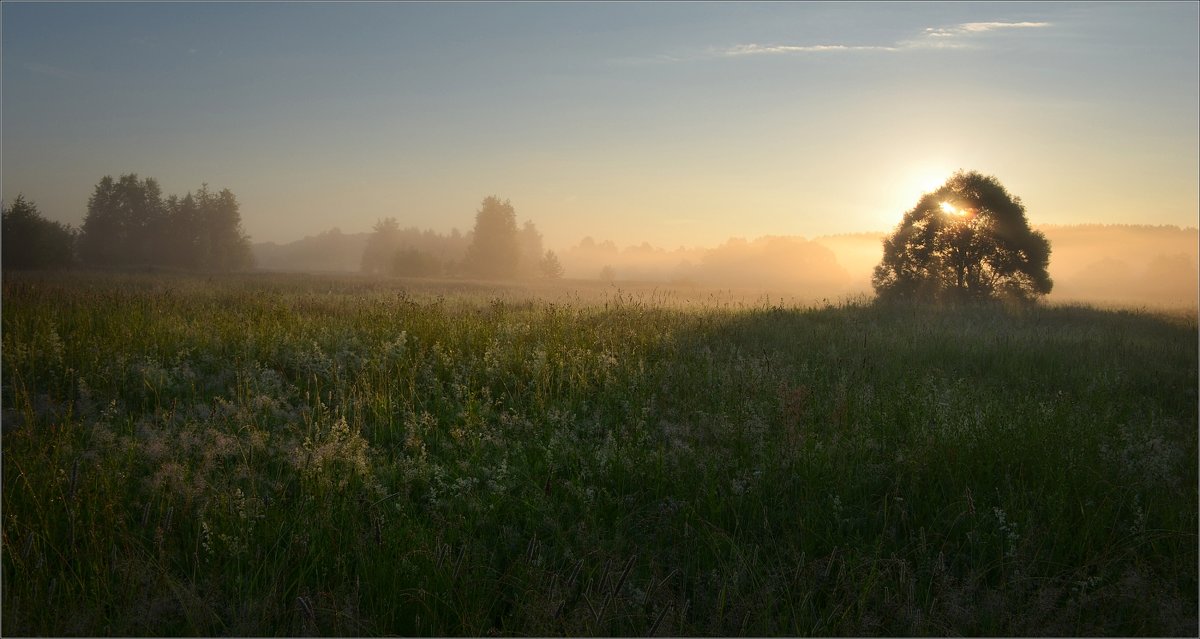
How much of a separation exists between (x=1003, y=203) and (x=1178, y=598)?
782 inches

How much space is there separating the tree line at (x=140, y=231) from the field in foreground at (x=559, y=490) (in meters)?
31.0

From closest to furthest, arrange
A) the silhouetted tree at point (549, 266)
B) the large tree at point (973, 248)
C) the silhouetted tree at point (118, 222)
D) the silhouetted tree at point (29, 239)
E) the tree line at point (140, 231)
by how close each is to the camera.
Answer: the large tree at point (973, 248), the silhouetted tree at point (29, 239), the tree line at point (140, 231), the silhouetted tree at point (118, 222), the silhouetted tree at point (549, 266)

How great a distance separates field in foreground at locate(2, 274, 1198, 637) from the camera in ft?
11.4

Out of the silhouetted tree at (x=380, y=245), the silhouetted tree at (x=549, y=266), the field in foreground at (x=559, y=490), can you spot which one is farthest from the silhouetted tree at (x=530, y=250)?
the field in foreground at (x=559, y=490)

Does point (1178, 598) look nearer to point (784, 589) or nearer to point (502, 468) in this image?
point (784, 589)

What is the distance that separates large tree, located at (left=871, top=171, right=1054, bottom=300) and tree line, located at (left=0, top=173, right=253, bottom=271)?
3749 cm

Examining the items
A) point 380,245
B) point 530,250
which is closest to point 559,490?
point 530,250

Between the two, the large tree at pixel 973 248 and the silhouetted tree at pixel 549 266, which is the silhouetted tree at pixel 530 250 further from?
the large tree at pixel 973 248

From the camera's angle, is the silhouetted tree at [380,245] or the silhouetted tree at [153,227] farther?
the silhouetted tree at [380,245]

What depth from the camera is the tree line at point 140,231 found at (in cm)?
3219

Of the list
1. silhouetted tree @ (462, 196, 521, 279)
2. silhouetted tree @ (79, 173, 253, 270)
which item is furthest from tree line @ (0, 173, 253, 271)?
silhouetted tree @ (462, 196, 521, 279)

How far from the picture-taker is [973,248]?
20.7 m

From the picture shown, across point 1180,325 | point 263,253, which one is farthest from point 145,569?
point 263,253

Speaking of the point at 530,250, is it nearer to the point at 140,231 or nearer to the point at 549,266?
the point at 549,266
